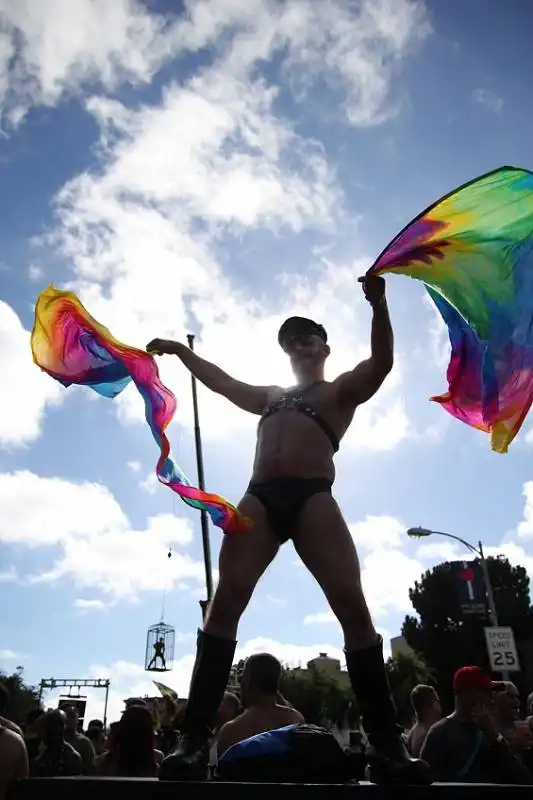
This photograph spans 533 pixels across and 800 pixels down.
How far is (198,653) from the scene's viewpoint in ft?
9.66

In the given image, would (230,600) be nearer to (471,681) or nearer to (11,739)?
(11,739)

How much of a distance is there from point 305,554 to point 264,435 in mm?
687

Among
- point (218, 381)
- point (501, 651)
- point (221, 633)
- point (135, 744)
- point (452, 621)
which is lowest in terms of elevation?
point (135, 744)

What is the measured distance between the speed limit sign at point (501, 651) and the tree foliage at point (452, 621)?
1932 cm

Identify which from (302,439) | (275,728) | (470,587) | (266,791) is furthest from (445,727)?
(470,587)

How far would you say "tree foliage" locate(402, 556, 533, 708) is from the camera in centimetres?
3341

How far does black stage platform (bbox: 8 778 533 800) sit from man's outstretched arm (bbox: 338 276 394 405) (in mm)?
1873

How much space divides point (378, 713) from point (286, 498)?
3.32 feet

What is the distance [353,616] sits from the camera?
9.44ft

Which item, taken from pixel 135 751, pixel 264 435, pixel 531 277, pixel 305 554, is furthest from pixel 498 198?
pixel 135 751

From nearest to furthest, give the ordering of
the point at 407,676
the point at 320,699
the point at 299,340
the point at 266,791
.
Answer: the point at 266,791, the point at 299,340, the point at 407,676, the point at 320,699

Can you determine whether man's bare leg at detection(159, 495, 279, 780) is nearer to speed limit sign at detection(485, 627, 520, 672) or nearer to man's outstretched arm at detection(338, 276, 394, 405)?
man's outstretched arm at detection(338, 276, 394, 405)

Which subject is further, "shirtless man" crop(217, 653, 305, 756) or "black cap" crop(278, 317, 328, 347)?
"shirtless man" crop(217, 653, 305, 756)

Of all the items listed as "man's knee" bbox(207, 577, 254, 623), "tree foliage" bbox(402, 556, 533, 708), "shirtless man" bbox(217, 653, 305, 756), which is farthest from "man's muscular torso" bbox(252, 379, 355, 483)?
"tree foliage" bbox(402, 556, 533, 708)
